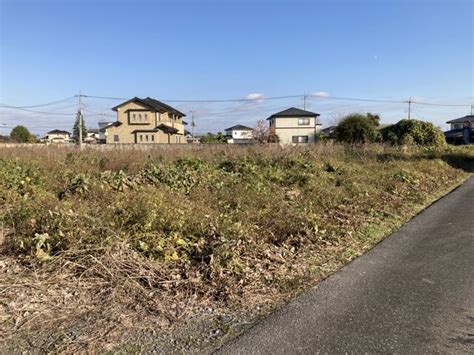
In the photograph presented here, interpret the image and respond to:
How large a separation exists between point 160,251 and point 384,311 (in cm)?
234

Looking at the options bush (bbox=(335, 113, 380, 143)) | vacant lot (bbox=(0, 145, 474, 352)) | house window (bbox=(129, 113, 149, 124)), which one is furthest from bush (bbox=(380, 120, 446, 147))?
house window (bbox=(129, 113, 149, 124))

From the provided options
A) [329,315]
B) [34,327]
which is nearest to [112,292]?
[34,327]

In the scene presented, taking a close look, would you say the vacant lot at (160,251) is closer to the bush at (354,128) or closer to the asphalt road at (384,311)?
the asphalt road at (384,311)

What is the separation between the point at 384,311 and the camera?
314 cm

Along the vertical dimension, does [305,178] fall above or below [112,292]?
above

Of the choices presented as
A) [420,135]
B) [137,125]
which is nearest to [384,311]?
[420,135]

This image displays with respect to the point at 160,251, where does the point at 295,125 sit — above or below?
above

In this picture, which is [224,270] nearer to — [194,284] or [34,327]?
[194,284]

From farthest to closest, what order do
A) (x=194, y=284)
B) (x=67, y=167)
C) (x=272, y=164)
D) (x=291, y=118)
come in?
1. (x=291, y=118)
2. (x=272, y=164)
3. (x=67, y=167)
4. (x=194, y=284)

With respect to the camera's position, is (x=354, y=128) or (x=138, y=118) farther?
(x=138, y=118)

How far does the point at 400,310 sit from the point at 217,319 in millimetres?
1596

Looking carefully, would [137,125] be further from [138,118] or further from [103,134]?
[103,134]

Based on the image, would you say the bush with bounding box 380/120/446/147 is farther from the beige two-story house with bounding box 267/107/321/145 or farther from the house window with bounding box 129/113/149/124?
the house window with bounding box 129/113/149/124

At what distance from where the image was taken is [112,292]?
10.8 ft
